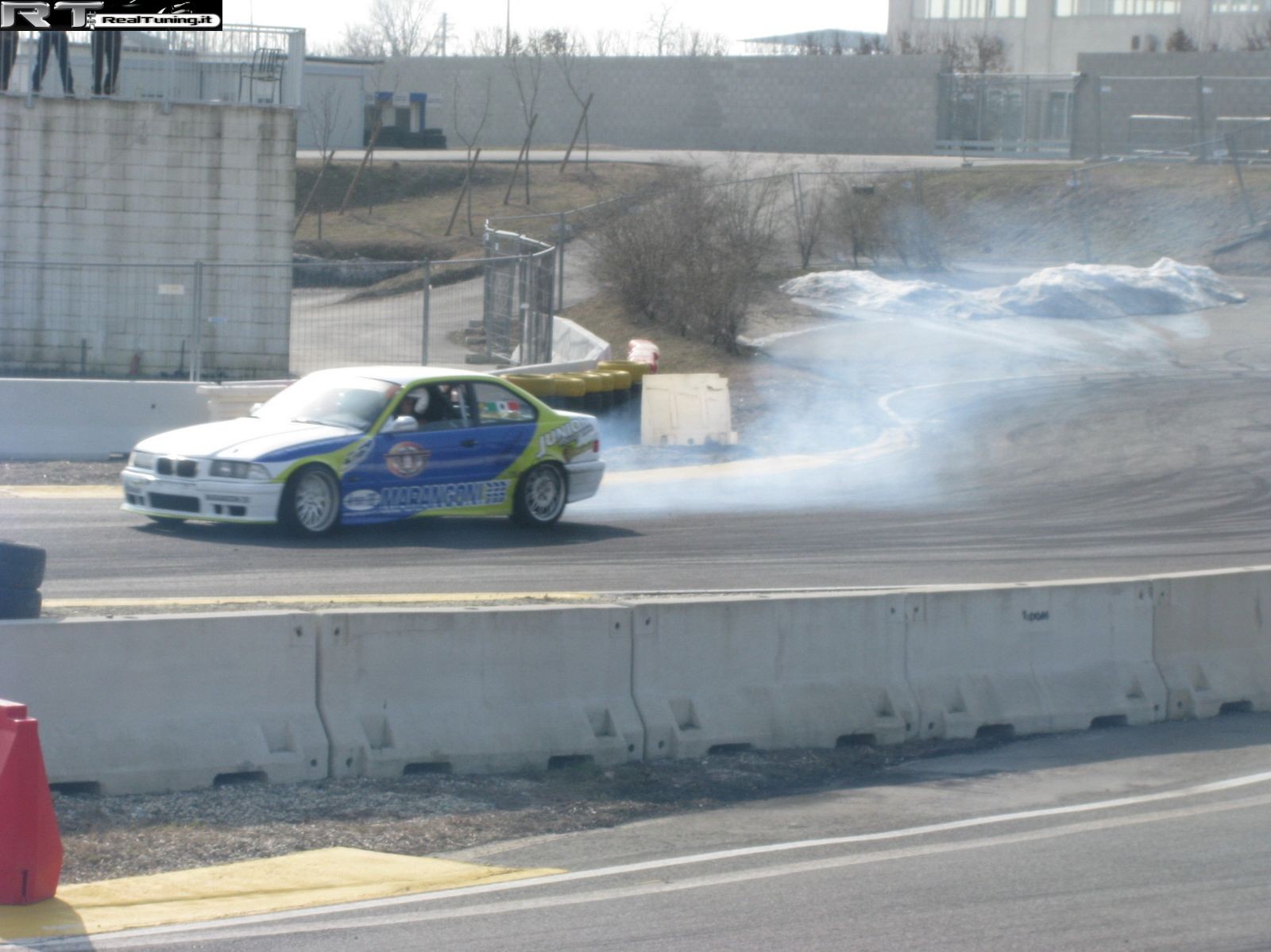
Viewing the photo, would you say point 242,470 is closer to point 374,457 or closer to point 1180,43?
point 374,457

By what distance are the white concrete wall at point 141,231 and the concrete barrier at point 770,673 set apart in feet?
56.9

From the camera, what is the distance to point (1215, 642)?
30.3 ft

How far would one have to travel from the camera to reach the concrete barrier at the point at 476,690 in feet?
23.3

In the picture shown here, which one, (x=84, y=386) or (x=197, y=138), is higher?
(x=197, y=138)

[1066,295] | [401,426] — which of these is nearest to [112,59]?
[401,426]

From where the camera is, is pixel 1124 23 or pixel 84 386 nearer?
pixel 84 386

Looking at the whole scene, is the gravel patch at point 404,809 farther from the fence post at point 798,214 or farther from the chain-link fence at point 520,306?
the fence post at point 798,214

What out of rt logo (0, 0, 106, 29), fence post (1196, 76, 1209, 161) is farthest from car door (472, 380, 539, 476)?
fence post (1196, 76, 1209, 161)

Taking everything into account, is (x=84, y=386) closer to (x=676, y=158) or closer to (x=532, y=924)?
(x=532, y=924)

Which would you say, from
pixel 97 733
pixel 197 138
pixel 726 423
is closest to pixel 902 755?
pixel 97 733

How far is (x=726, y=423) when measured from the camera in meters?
19.8

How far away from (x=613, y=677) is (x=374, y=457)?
18.1ft

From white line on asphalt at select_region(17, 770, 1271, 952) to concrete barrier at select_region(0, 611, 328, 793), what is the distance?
1.50m

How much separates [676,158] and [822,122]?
28.3ft
